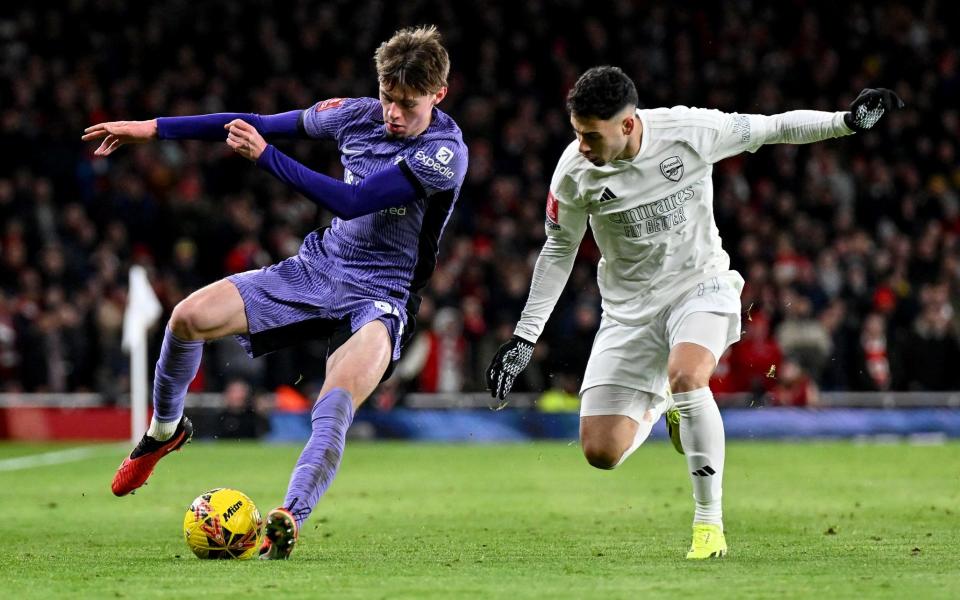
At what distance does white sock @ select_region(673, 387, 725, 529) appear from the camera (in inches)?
283

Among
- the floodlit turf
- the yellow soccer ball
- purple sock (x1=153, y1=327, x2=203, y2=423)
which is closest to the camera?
the floodlit turf

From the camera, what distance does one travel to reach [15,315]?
1862 cm

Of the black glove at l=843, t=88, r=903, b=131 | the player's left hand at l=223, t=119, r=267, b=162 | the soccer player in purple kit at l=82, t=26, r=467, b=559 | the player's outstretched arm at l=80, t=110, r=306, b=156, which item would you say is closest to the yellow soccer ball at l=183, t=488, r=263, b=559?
the soccer player in purple kit at l=82, t=26, r=467, b=559

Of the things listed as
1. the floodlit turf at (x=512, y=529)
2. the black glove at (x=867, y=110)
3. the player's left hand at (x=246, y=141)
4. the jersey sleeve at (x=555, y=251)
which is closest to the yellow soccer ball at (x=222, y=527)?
the floodlit turf at (x=512, y=529)

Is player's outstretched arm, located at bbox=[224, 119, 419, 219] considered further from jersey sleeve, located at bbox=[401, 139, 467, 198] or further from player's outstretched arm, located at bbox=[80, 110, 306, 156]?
player's outstretched arm, located at bbox=[80, 110, 306, 156]

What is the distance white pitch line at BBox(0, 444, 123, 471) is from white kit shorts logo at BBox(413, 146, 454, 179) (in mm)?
9151

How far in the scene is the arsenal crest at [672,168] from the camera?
7586 millimetres

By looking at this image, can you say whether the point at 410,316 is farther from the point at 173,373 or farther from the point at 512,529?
the point at 512,529

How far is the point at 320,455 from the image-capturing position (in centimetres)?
696

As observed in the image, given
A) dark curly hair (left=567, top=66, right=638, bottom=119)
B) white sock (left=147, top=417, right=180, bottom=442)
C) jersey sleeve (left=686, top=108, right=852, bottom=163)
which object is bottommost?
white sock (left=147, top=417, right=180, bottom=442)

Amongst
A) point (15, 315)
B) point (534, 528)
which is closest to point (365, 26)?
point (15, 315)

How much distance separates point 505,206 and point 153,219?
4.98 meters

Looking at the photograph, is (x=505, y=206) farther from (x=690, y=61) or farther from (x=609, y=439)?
(x=609, y=439)

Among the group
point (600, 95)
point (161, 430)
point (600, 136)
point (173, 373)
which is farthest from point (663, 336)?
point (161, 430)
